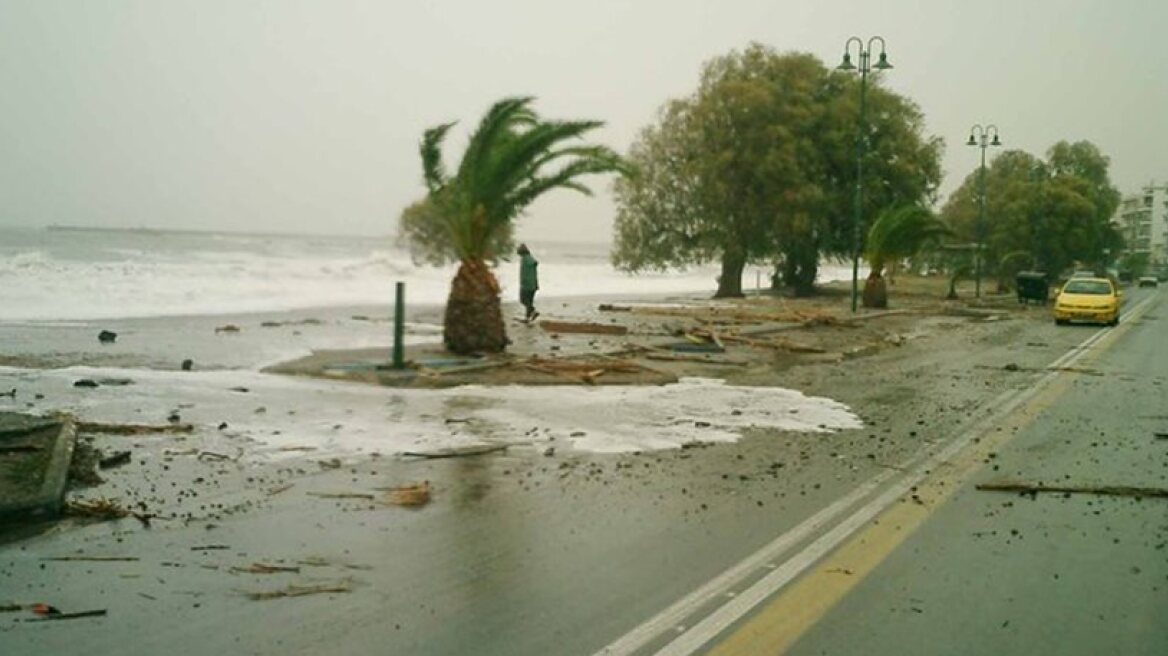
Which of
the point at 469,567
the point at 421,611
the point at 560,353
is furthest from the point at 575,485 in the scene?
the point at 560,353

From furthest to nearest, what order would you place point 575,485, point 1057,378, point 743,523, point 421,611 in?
1. point 1057,378
2. point 575,485
3. point 743,523
4. point 421,611

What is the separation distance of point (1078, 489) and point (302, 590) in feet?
20.1

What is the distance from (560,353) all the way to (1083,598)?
1527 cm

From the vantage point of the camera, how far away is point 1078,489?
8727 mm

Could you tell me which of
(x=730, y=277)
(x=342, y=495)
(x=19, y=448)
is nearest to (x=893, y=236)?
(x=730, y=277)

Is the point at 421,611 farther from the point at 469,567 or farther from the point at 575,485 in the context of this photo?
the point at 575,485

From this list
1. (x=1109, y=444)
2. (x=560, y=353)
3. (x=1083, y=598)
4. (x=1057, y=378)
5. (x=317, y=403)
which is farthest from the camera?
(x=560, y=353)

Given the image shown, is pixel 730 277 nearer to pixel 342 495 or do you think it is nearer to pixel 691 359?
pixel 691 359

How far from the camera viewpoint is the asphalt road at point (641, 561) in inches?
199

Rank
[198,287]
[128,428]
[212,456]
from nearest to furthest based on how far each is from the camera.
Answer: [212,456] → [128,428] → [198,287]

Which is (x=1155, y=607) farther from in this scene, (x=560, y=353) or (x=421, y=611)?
(x=560, y=353)

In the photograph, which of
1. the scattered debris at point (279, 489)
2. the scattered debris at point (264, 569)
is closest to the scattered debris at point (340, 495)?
the scattered debris at point (279, 489)

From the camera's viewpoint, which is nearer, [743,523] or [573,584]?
[573,584]

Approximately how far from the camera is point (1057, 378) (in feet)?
59.8
